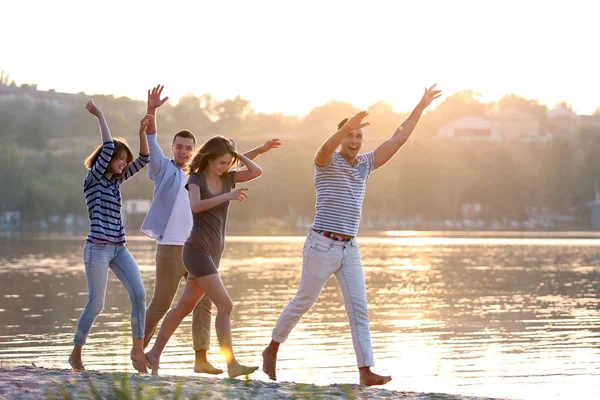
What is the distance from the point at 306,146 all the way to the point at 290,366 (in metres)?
116

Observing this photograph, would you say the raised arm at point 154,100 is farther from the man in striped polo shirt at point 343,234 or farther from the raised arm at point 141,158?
the man in striped polo shirt at point 343,234

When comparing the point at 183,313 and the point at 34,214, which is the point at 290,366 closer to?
the point at 183,313

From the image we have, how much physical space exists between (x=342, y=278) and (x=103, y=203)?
6.03 feet

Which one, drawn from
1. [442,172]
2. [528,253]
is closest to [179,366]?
[528,253]

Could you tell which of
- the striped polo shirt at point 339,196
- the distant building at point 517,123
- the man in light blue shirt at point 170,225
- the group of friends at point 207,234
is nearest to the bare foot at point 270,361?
the group of friends at point 207,234

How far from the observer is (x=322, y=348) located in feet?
37.8

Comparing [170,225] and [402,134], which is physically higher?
[402,134]

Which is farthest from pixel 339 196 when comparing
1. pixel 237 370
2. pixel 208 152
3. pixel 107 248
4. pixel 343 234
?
pixel 107 248

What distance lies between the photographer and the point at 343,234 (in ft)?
27.3

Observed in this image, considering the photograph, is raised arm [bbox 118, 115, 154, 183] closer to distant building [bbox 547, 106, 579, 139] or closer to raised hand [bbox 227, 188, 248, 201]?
raised hand [bbox 227, 188, 248, 201]

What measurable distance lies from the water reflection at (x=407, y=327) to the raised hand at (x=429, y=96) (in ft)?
7.05

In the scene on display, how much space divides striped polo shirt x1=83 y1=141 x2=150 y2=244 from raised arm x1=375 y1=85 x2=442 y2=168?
194 cm

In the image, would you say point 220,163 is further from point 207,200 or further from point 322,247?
point 322,247

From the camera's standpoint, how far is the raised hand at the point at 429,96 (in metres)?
8.59
